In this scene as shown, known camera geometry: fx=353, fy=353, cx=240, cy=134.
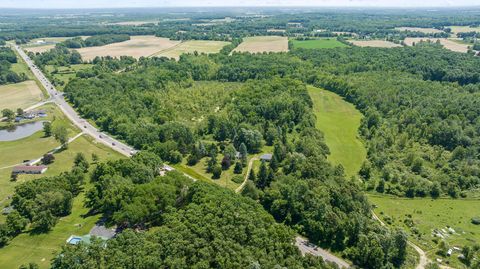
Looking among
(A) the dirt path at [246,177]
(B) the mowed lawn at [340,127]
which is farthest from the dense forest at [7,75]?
(B) the mowed lawn at [340,127]

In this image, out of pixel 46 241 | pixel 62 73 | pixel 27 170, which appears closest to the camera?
pixel 46 241

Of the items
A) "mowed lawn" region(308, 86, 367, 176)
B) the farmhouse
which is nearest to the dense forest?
the farmhouse

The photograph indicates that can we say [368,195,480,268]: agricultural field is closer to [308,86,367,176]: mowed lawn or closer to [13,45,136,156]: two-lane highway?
[308,86,367,176]: mowed lawn

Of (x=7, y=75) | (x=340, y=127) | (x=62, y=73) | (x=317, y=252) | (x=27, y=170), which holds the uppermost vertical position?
(x=7, y=75)

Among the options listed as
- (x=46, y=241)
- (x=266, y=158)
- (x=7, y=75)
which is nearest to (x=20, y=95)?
(x=7, y=75)

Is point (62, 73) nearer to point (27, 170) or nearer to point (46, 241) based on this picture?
point (27, 170)
